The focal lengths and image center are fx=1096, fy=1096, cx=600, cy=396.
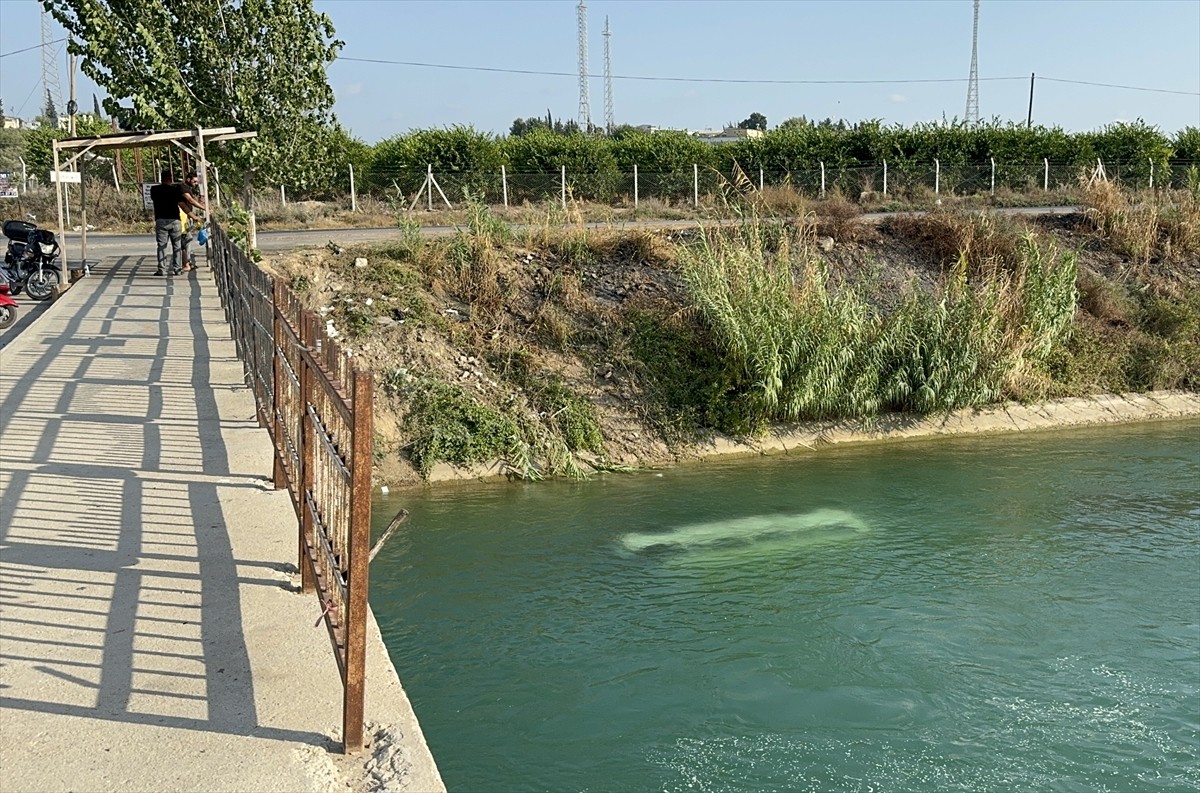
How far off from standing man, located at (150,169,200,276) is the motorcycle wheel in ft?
6.30

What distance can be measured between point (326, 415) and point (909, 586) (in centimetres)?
567

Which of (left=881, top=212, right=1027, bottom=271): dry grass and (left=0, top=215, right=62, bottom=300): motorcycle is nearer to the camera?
(left=0, top=215, right=62, bottom=300): motorcycle

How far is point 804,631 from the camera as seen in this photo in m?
8.22

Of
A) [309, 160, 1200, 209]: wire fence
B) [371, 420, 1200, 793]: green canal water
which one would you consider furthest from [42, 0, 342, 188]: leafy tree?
[309, 160, 1200, 209]: wire fence

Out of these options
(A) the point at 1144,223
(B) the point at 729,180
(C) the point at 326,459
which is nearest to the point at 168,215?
(C) the point at 326,459

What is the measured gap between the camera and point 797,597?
8.97 m

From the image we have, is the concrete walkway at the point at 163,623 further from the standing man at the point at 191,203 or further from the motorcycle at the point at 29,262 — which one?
the standing man at the point at 191,203

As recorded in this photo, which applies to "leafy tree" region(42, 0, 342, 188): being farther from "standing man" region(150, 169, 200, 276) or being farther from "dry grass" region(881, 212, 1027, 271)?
"dry grass" region(881, 212, 1027, 271)

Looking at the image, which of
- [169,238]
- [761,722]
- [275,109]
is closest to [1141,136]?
[275,109]

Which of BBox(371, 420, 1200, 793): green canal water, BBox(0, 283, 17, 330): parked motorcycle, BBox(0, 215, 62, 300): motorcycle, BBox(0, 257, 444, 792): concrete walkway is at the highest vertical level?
BBox(0, 215, 62, 300): motorcycle

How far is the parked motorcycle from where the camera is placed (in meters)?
15.7

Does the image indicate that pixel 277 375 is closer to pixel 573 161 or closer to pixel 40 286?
pixel 40 286

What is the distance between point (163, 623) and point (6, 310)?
12.5m

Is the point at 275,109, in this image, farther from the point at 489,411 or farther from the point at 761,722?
the point at 761,722
